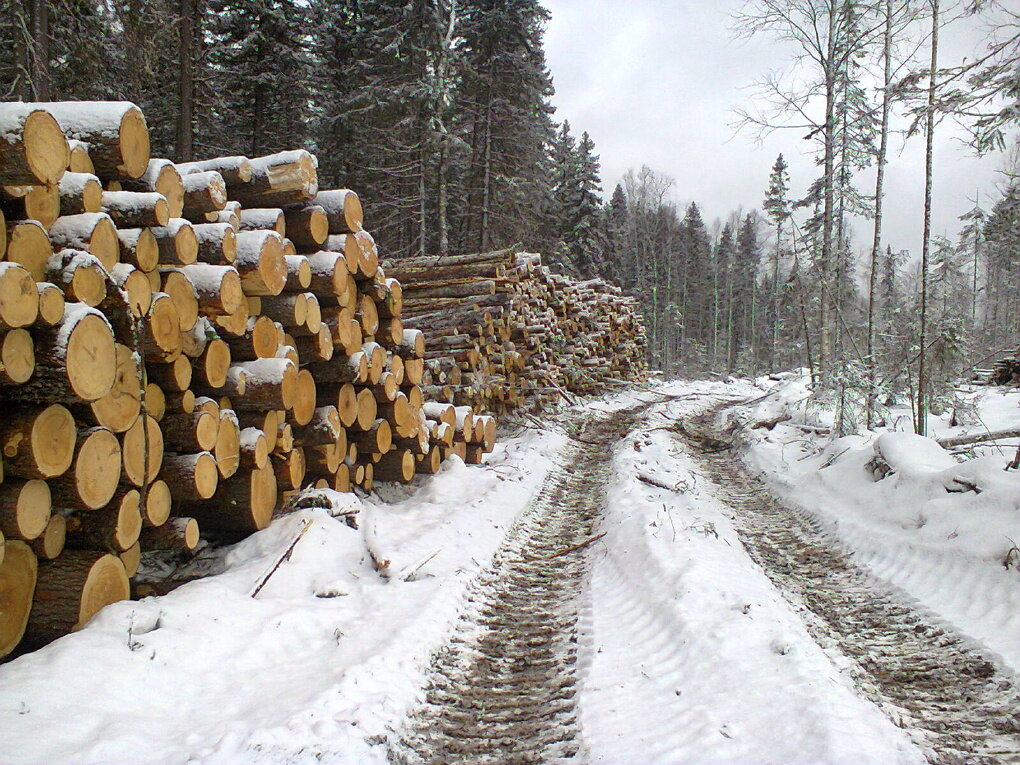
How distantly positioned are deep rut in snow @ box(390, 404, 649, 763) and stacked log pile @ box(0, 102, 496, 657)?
2.08 metres

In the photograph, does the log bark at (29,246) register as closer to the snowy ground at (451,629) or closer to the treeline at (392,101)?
the snowy ground at (451,629)

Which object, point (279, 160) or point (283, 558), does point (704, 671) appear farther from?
point (279, 160)

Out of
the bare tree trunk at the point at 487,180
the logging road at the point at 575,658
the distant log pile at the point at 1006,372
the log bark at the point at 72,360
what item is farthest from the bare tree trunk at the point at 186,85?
the distant log pile at the point at 1006,372

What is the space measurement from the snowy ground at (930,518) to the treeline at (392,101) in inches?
522

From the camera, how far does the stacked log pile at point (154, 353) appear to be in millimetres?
3195

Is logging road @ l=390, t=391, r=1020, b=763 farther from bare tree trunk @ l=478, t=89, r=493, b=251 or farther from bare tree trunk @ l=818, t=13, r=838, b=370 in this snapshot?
bare tree trunk @ l=478, t=89, r=493, b=251

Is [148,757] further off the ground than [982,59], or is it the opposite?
[982,59]

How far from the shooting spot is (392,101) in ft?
62.1

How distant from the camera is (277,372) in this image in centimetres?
499

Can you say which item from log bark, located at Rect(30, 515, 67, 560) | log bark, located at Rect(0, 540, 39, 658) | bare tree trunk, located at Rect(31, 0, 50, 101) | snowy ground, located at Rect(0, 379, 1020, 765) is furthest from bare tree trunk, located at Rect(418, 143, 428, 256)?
log bark, located at Rect(0, 540, 39, 658)

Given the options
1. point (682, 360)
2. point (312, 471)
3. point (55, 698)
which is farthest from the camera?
point (682, 360)

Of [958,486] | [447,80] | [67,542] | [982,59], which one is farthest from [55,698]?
[447,80]

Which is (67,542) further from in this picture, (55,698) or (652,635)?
(652,635)

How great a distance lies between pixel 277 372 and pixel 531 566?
295 cm
